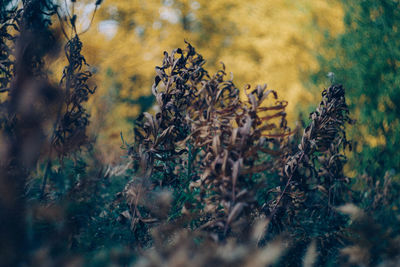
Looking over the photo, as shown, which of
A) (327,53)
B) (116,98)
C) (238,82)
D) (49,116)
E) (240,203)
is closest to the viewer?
(240,203)

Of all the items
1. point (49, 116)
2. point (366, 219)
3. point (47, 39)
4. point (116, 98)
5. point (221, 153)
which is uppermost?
point (116, 98)

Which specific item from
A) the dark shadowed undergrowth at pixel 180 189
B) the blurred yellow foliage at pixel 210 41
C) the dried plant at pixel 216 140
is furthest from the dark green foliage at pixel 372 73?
the dried plant at pixel 216 140

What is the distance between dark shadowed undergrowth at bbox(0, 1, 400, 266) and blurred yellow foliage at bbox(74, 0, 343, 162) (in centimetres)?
155

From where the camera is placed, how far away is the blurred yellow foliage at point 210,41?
3038 millimetres

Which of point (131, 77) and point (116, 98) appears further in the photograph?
point (131, 77)

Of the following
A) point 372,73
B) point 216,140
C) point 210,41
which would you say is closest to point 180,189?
point 216,140

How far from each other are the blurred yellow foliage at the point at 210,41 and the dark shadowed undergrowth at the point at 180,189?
61.1 inches

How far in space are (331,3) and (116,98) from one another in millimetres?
2762

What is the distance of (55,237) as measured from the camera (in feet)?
2.57

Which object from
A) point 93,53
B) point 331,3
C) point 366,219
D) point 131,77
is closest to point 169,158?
Answer: point 366,219

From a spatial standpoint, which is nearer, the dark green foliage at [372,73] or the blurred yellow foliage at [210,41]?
the dark green foliage at [372,73]

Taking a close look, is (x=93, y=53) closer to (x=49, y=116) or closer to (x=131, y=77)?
(x=131, y=77)

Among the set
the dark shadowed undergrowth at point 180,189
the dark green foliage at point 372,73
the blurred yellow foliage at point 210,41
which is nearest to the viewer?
the dark shadowed undergrowth at point 180,189

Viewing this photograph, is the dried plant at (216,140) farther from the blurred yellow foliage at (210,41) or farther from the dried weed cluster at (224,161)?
the blurred yellow foliage at (210,41)
